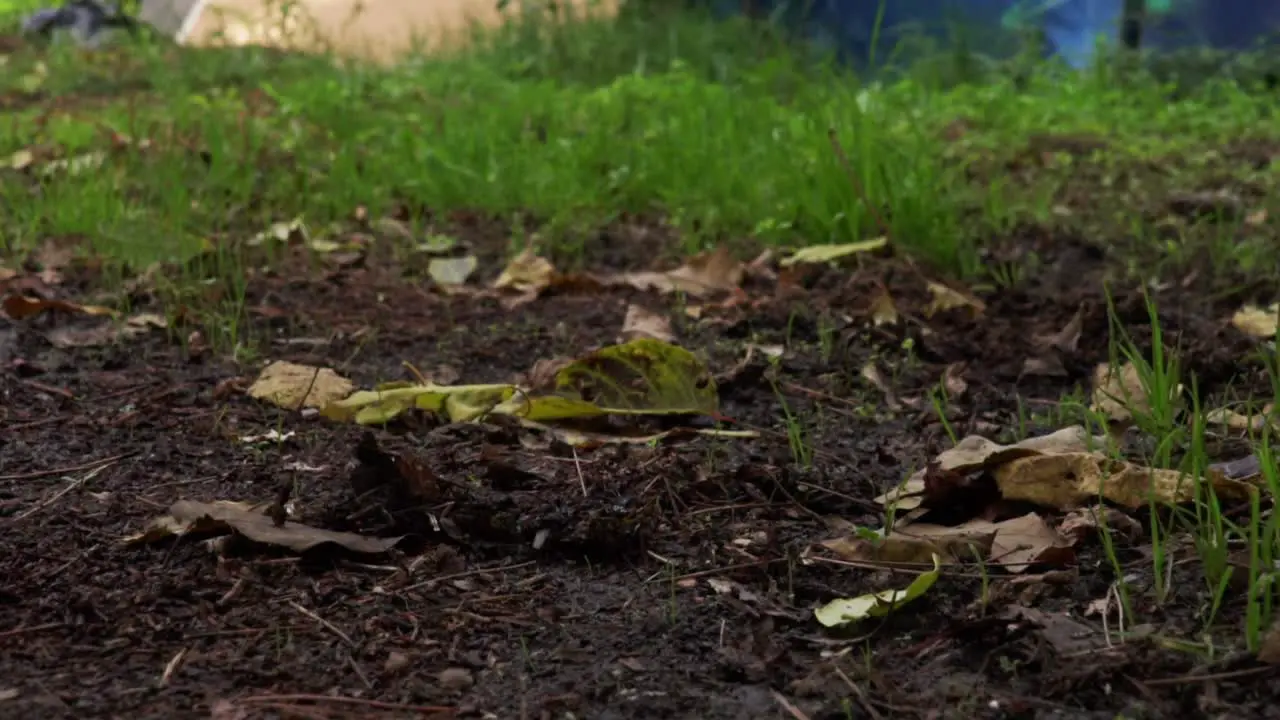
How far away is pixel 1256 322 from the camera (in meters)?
3.20

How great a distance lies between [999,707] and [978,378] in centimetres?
144

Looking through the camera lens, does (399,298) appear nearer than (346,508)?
No

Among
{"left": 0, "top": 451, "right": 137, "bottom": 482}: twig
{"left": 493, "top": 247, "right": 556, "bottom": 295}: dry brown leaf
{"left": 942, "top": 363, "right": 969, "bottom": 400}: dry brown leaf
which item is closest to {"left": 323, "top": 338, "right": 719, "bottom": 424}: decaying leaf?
{"left": 0, "top": 451, "right": 137, "bottom": 482}: twig

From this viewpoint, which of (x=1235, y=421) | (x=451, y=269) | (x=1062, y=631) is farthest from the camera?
(x=451, y=269)

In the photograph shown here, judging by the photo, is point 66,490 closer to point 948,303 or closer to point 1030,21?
point 948,303

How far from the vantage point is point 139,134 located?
5164 mm

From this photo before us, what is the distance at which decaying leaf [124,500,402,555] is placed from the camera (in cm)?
189

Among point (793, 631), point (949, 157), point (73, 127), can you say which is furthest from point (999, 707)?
point (73, 127)

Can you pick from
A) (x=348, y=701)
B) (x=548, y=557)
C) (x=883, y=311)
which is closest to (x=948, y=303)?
(x=883, y=311)

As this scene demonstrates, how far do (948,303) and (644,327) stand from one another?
71cm

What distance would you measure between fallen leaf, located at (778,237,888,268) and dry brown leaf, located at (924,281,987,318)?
0.34 m

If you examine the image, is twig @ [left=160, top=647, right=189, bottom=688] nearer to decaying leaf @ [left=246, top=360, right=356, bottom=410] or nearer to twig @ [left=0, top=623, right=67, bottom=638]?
twig @ [left=0, top=623, right=67, bottom=638]

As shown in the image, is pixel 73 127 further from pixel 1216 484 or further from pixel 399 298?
pixel 1216 484

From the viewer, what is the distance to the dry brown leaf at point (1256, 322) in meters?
3.13
